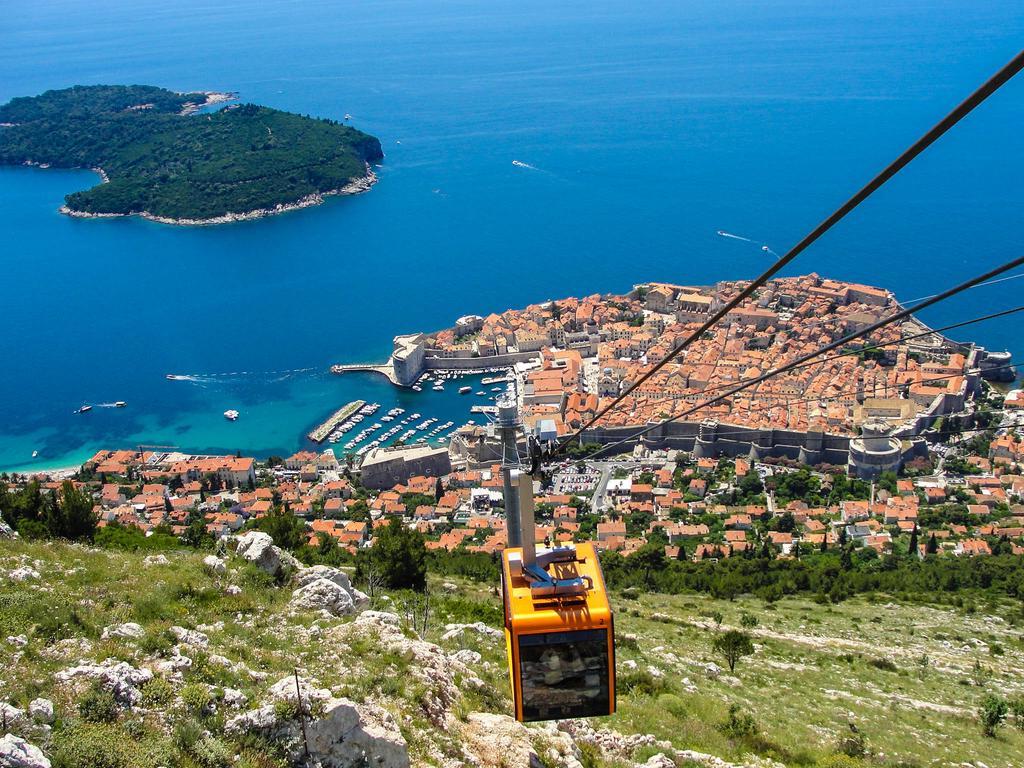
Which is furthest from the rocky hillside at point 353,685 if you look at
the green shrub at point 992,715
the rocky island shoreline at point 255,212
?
the rocky island shoreline at point 255,212

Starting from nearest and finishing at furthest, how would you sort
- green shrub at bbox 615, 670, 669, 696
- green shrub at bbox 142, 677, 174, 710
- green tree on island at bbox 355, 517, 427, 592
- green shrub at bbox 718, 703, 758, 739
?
green shrub at bbox 142, 677, 174, 710 < green shrub at bbox 718, 703, 758, 739 < green shrub at bbox 615, 670, 669, 696 < green tree on island at bbox 355, 517, 427, 592

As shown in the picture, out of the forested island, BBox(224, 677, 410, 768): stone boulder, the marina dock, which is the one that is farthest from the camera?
the forested island

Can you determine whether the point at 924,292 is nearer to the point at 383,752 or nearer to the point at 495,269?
the point at 495,269

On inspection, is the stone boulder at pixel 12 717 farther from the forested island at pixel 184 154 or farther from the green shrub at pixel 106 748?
the forested island at pixel 184 154

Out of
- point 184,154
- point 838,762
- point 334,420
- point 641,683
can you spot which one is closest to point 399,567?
point 641,683

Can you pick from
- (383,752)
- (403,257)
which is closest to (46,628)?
(383,752)

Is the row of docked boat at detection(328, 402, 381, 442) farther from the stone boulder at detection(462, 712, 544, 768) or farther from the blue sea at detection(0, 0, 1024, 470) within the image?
the stone boulder at detection(462, 712, 544, 768)

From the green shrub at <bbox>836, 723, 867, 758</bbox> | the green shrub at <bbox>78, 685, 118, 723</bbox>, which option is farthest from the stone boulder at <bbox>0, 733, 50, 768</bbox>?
the green shrub at <bbox>836, 723, 867, 758</bbox>
